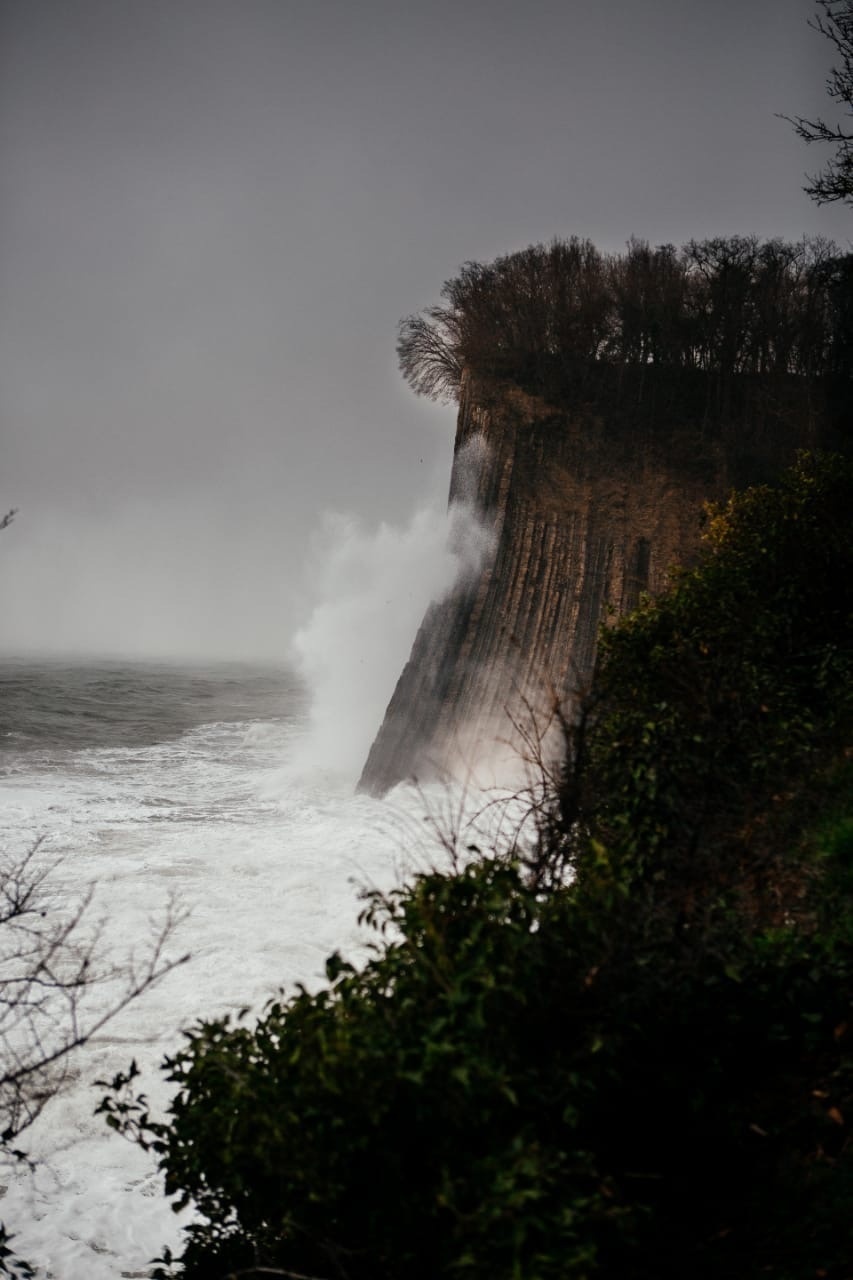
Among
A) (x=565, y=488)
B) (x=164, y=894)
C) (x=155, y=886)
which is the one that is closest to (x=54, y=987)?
(x=164, y=894)

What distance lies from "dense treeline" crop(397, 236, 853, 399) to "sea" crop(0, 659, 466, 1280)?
37.0 ft

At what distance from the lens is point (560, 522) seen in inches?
666

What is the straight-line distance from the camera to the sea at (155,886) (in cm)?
561

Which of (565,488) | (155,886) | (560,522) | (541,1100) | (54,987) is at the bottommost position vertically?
(155,886)

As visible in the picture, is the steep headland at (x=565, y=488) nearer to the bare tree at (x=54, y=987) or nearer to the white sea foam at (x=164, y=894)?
the white sea foam at (x=164, y=894)

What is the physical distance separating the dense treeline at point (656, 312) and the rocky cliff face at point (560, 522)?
2.06 ft

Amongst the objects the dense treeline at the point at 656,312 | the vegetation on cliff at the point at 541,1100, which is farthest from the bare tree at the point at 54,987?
the dense treeline at the point at 656,312

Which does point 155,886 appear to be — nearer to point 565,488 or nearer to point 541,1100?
point 541,1100

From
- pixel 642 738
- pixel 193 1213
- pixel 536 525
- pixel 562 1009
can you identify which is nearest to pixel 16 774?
pixel 536 525

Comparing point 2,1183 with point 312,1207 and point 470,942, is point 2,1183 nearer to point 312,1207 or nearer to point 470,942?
point 312,1207

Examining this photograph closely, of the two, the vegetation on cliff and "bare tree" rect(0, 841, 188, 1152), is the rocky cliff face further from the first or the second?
the vegetation on cliff

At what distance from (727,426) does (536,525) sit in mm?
4704

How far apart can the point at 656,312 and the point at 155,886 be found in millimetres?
16469

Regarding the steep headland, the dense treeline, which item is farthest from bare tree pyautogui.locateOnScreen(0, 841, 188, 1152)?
the dense treeline
